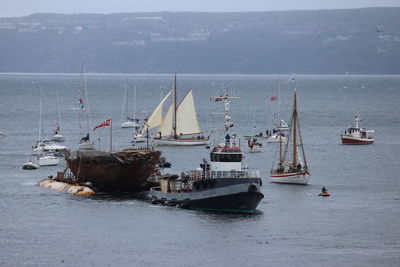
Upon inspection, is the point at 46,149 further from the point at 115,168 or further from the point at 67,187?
the point at 115,168

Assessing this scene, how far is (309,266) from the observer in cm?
5891

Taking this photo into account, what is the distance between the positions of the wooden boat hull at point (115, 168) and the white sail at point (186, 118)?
170 feet

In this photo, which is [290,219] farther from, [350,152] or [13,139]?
[13,139]

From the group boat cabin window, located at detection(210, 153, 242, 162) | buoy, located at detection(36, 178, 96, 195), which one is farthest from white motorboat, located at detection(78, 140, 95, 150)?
boat cabin window, located at detection(210, 153, 242, 162)

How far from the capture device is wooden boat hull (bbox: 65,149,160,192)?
8762cm

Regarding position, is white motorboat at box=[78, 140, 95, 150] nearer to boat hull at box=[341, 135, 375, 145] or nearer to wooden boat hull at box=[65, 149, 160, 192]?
wooden boat hull at box=[65, 149, 160, 192]

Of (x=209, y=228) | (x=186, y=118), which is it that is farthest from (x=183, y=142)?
(x=209, y=228)

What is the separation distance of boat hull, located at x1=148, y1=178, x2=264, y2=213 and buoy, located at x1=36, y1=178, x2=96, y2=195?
1397 centimetres

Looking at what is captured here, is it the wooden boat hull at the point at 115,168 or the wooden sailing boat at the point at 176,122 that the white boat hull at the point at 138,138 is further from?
the wooden boat hull at the point at 115,168

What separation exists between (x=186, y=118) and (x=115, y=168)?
5511cm

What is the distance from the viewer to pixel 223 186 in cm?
7469

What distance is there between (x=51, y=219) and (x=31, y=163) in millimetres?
34793

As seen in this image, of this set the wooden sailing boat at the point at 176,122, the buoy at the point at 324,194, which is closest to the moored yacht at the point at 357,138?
the wooden sailing boat at the point at 176,122

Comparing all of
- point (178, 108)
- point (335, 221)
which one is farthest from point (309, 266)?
point (178, 108)
